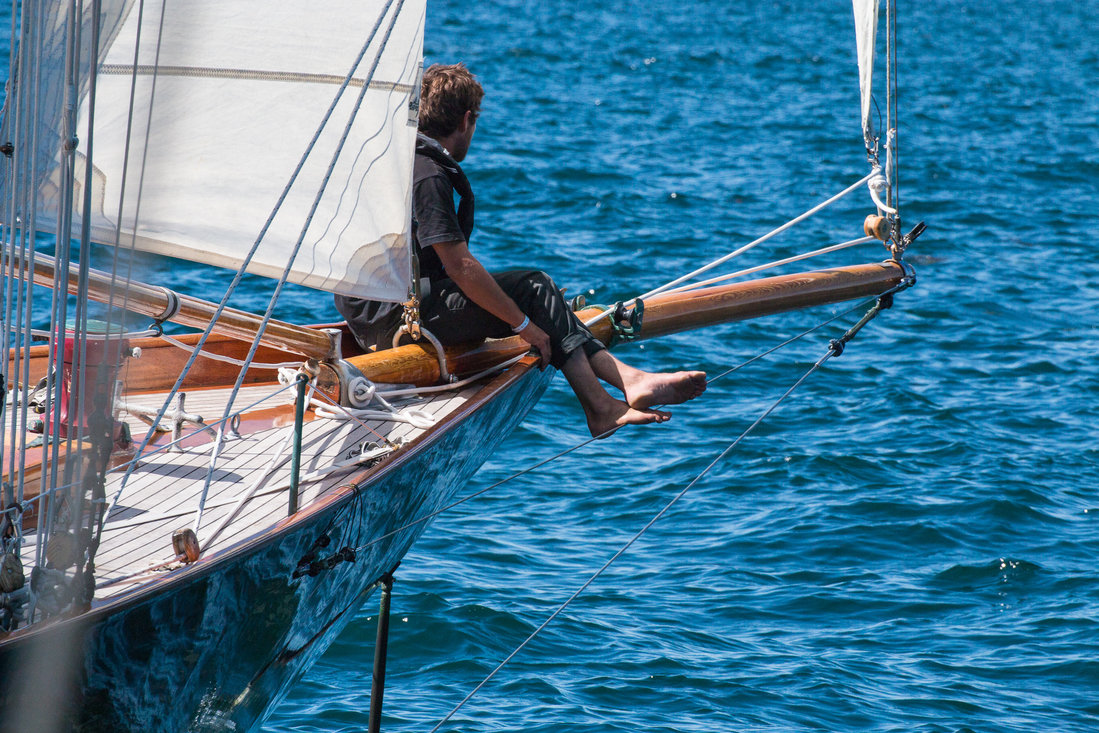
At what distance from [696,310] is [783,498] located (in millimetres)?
2620

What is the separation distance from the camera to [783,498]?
22.9 ft

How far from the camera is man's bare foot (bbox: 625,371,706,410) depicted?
4.04m

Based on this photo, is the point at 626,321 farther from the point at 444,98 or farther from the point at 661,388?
the point at 444,98

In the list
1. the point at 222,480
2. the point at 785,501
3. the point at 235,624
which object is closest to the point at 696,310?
the point at 222,480

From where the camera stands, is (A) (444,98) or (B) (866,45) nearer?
(A) (444,98)

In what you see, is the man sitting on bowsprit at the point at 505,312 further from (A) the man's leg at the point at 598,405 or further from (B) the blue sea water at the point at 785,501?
(B) the blue sea water at the point at 785,501

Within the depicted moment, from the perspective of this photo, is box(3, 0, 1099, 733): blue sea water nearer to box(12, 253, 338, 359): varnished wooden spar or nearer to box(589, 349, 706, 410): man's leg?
box(589, 349, 706, 410): man's leg

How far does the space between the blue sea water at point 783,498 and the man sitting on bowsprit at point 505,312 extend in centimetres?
133

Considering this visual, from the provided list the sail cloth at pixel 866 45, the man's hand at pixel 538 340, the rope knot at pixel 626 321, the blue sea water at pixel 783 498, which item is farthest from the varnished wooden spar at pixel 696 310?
the blue sea water at pixel 783 498

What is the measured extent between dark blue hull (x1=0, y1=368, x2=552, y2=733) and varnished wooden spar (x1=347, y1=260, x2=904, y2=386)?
21cm

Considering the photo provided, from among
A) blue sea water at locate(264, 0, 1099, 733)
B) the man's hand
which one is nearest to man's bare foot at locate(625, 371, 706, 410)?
the man's hand

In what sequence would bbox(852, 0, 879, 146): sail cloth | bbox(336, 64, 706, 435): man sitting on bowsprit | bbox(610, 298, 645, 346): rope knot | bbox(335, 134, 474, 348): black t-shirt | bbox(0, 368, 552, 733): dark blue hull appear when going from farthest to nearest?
bbox(852, 0, 879, 146): sail cloth → bbox(610, 298, 645, 346): rope knot → bbox(336, 64, 706, 435): man sitting on bowsprit → bbox(335, 134, 474, 348): black t-shirt → bbox(0, 368, 552, 733): dark blue hull

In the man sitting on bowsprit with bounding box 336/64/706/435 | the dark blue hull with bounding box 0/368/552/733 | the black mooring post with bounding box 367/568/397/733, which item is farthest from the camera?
the black mooring post with bounding box 367/568/397/733

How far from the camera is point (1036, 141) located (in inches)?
677
